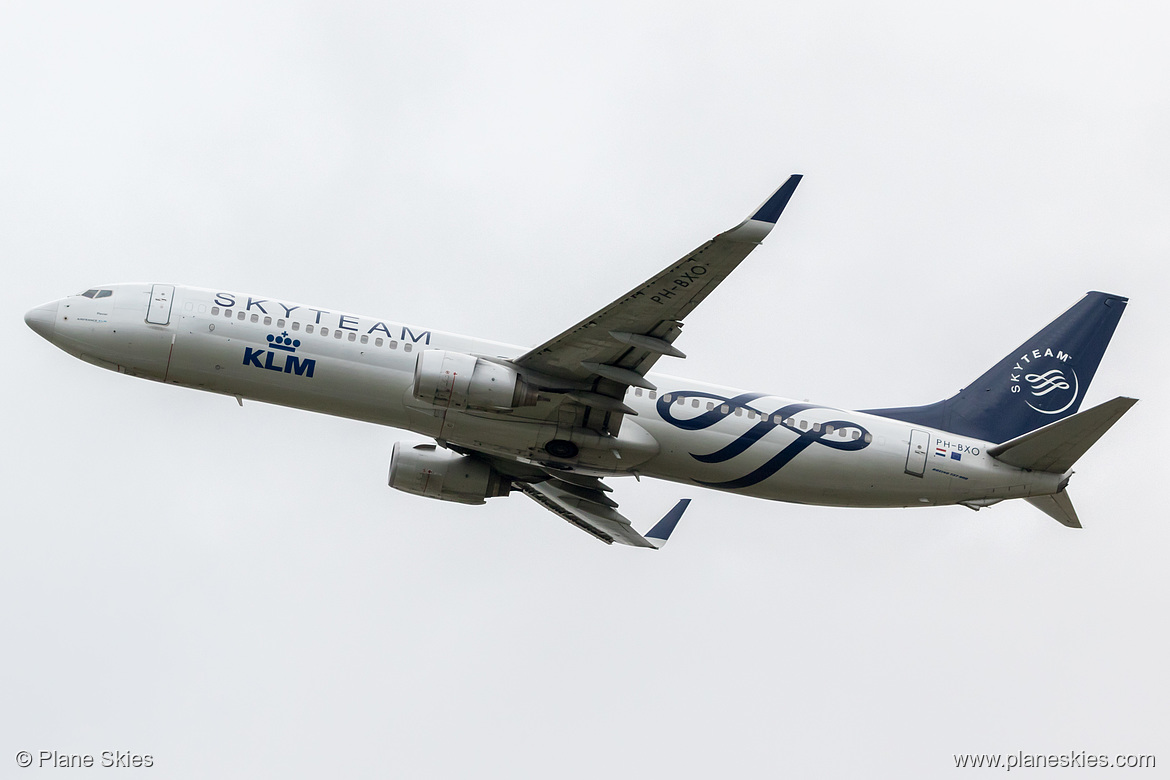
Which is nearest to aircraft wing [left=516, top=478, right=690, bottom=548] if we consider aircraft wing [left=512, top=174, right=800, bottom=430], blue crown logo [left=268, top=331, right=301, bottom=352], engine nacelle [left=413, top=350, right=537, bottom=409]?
aircraft wing [left=512, top=174, right=800, bottom=430]

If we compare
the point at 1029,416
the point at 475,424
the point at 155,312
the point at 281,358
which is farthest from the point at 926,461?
the point at 155,312

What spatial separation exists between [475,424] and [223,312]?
8147 mm

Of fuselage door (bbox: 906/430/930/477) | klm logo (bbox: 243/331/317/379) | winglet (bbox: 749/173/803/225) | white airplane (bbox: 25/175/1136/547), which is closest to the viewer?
winglet (bbox: 749/173/803/225)

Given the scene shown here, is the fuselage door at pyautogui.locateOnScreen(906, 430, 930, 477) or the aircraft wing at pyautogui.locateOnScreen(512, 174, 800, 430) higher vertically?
the aircraft wing at pyautogui.locateOnScreen(512, 174, 800, 430)

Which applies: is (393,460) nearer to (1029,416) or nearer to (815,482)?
(815,482)

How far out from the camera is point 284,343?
111 ft

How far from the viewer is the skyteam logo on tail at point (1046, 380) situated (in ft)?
126

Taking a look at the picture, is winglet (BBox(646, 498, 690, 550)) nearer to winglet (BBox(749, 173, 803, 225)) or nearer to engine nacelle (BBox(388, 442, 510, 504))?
engine nacelle (BBox(388, 442, 510, 504))

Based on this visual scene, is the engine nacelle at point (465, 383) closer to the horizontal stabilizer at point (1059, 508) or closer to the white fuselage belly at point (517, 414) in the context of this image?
the white fuselage belly at point (517, 414)

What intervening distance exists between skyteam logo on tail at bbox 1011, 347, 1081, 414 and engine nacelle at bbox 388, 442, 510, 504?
58.9 feet

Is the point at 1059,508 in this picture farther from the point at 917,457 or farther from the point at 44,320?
the point at 44,320

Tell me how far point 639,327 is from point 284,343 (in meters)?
10.5

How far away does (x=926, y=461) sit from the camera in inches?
1407

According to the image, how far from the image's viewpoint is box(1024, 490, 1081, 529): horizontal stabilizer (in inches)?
1415
